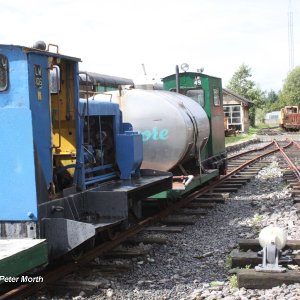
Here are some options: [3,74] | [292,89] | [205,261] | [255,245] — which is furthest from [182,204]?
[292,89]

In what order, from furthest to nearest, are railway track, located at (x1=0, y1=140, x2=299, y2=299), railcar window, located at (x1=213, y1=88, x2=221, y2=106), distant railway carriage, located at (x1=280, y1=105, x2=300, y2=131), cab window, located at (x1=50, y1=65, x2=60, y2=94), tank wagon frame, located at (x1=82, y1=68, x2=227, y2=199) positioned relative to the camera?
distant railway carriage, located at (x1=280, y1=105, x2=300, y2=131) → railcar window, located at (x1=213, y1=88, x2=221, y2=106) → tank wagon frame, located at (x1=82, y1=68, x2=227, y2=199) → cab window, located at (x1=50, y1=65, x2=60, y2=94) → railway track, located at (x1=0, y1=140, x2=299, y2=299)

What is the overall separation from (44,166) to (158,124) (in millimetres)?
4630

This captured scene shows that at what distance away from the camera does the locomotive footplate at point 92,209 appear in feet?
18.4

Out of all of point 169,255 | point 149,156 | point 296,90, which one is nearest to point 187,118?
point 149,156

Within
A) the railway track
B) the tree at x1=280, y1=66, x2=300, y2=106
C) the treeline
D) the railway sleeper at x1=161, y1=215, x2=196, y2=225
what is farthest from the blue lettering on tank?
the tree at x1=280, y1=66, x2=300, y2=106

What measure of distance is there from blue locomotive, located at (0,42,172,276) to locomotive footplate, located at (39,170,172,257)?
1 cm

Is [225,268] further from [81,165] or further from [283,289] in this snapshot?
[81,165]

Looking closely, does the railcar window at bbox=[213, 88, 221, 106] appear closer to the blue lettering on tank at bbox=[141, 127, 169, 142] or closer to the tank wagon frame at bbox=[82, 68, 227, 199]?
the tank wagon frame at bbox=[82, 68, 227, 199]

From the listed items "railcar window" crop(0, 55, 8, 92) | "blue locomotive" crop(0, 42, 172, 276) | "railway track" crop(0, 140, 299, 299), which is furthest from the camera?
"railway track" crop(0, 140, 299, 299)

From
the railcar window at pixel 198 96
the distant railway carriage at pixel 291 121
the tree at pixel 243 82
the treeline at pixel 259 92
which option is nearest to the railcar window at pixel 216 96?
the railcar window at pixel 198 96

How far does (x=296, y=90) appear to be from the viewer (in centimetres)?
10738

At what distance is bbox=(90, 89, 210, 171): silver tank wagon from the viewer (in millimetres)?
10203

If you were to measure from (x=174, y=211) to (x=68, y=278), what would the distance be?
459cm

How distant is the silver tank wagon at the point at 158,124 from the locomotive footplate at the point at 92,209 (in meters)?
1.18
